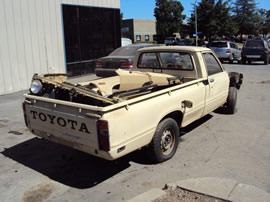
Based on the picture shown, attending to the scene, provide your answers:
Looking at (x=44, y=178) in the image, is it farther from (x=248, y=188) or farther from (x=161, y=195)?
(x=248, y=188)

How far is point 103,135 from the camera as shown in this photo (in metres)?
3.41

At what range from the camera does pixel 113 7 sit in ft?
48.4

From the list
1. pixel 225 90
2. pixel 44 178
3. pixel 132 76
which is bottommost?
pixel 44 178

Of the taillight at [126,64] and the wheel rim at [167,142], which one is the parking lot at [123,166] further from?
the taillight at [126,64]

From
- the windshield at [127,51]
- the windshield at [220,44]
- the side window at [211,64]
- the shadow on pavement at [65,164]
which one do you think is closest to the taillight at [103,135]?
the shadow on pavement at [65,164]

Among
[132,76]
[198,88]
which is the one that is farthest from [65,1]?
[198,88]

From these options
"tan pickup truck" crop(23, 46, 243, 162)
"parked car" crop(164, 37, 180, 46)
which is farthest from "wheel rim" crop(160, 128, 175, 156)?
"parked car" crop(164, 37, 180, 46)

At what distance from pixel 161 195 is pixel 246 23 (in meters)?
75.6

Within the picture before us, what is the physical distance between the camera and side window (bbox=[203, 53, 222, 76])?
5852 millimetres

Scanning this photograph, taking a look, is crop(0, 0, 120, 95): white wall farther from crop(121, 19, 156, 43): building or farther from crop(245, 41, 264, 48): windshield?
crop(121, 19, 156, 43): building

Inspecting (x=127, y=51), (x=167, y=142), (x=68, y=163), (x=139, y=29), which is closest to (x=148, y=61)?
(x=167, y=142)

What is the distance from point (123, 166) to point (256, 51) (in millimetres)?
16451

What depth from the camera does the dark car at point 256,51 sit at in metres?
18.1

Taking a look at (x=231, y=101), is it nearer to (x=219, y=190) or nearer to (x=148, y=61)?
(x=148, y=61)
